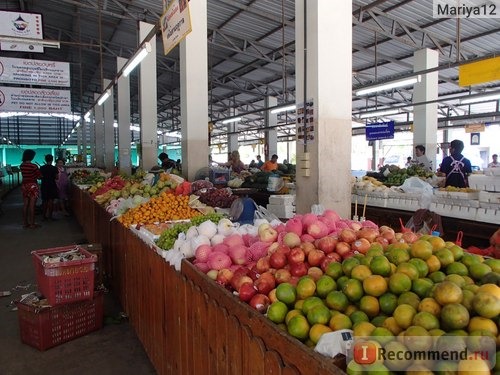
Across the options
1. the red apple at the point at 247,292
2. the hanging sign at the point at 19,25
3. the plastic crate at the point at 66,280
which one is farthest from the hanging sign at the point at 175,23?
the hanging sign at the point at 19,25

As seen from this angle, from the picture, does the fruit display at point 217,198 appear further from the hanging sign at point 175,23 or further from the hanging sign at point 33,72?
the hanging sign at point 33,72

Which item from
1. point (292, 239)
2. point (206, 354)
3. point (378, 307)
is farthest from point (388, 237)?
point (206, 354)

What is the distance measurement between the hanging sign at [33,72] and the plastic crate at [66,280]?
8.51m

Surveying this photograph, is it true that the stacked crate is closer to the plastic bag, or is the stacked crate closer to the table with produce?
the table with produce

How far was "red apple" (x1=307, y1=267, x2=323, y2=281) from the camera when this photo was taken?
6.36 ft

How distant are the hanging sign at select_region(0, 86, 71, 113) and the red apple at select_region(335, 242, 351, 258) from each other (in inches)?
491

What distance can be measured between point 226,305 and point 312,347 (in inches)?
22.6

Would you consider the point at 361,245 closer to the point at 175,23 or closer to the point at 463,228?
the point at 463,228

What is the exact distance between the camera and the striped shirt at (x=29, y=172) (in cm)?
949

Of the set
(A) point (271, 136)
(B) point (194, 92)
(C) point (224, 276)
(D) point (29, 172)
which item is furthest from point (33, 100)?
(C) point (224, 276)

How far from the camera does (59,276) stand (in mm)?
3834

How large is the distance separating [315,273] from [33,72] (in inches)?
454

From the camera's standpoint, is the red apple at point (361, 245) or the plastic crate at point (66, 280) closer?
the red apple at point (361, 245)

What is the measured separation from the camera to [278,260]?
7.01ft
